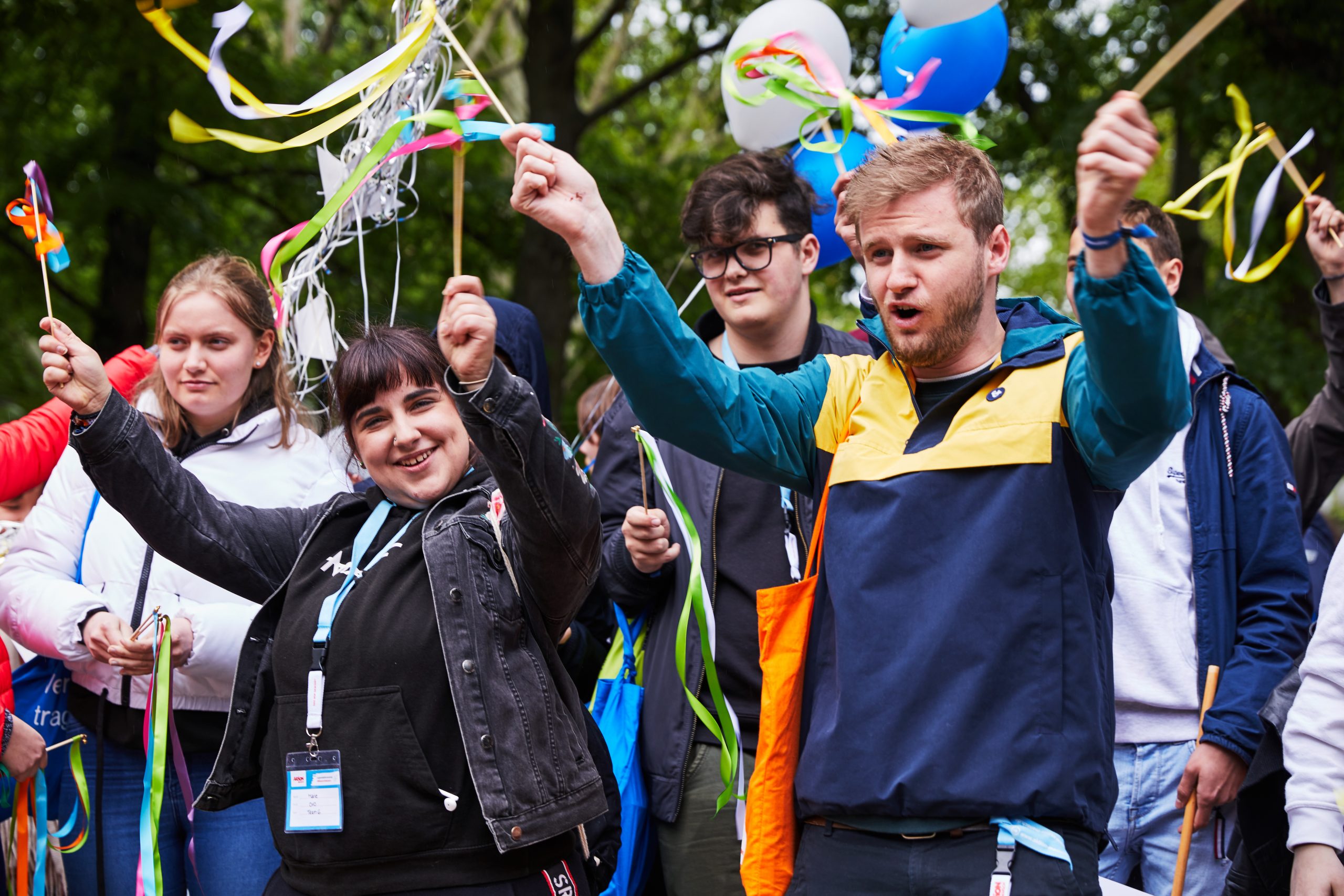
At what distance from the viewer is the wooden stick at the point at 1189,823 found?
107 inches

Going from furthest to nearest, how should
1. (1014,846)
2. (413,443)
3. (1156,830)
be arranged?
(1156,830) → (413,443) → (1014,846)

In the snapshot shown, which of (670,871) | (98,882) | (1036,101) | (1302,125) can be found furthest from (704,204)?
(1036,101)

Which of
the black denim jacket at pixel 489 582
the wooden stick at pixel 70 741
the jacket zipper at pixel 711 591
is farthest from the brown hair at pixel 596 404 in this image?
the wooden stick at pixel 70 741

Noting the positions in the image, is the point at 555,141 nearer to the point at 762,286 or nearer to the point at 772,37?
the point at 772,37

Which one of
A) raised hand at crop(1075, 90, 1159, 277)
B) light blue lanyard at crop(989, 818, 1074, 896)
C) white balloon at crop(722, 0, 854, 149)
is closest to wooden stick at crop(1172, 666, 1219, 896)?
light blue lanyard at crop(989, 818, 1074, 896)

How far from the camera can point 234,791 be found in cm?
249

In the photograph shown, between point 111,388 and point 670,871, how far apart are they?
5.38 feet

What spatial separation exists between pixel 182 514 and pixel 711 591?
1180 millimetres

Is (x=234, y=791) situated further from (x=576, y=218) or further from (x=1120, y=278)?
(x=1120, y=278)

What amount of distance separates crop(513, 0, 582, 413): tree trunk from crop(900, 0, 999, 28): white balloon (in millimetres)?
4843

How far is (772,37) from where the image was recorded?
12.7 feet

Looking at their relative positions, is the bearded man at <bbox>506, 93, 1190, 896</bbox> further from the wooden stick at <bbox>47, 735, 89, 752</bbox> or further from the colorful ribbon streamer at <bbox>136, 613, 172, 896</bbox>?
the wooden stick at <bbox>47, 735, 89, 752</bbox>

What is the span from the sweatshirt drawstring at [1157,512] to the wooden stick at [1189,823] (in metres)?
0.32

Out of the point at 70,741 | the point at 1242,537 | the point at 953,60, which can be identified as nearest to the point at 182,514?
the point at 70,741
